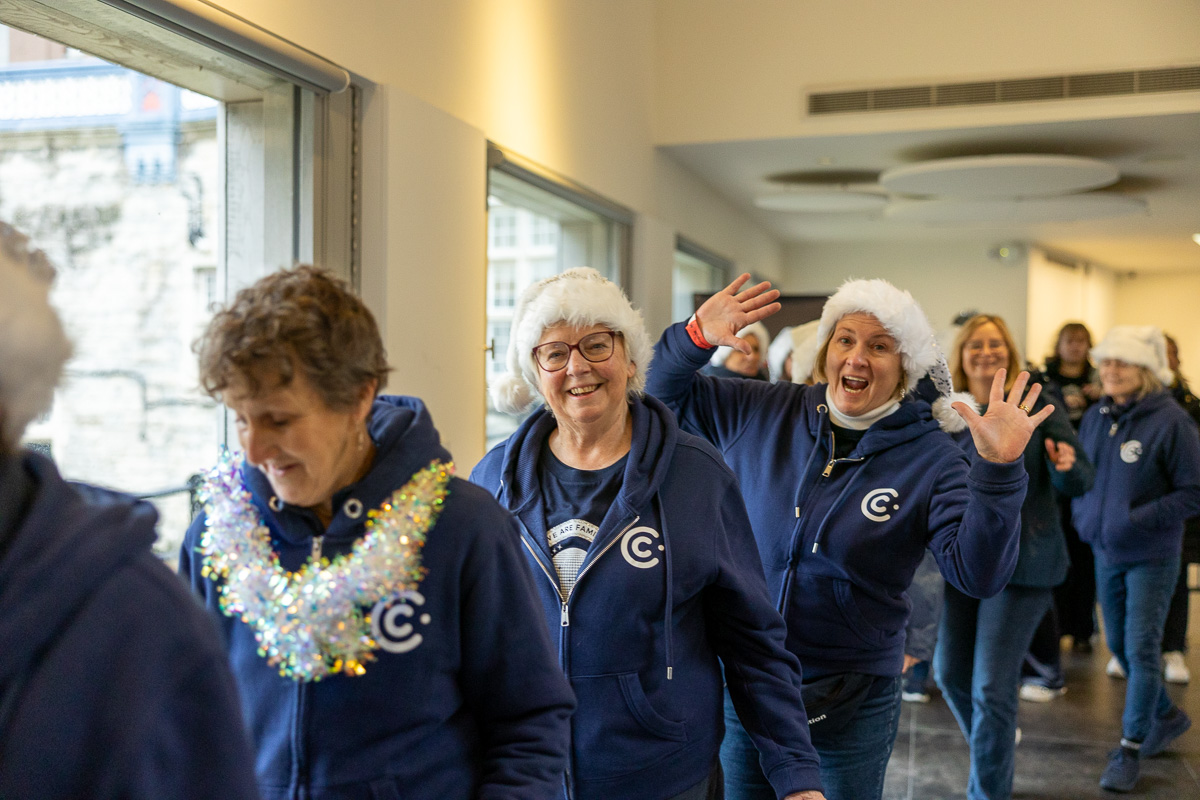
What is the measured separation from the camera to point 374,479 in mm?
1247

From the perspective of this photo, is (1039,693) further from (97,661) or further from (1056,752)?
(97,661)

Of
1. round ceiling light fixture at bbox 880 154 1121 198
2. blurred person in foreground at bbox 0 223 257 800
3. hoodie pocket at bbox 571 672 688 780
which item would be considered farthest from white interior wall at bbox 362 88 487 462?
round ceiling light fixture at bbox 880 154 1121 198

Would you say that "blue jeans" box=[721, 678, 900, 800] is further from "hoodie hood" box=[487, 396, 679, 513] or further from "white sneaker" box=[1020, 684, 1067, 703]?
"white sneaker" box=[1020, 684, 1067, 703]

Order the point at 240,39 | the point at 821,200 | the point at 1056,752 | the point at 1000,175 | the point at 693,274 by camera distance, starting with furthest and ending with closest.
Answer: the point at 693,274, the point at 821,200, the point at 1000,175, the point at 1056,752, the point at 240,39

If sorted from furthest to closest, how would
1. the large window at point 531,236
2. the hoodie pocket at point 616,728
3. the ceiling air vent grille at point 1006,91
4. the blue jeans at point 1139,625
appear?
the ceiling air vent grille at point 1006,91 → the large window at point 531,236 → the blue jeans at point 1139,625 → the hoodie pocket at point 616,728

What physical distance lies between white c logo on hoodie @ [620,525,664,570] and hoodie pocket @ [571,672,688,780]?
7.7 inches

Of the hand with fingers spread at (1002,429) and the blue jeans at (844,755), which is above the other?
the hand with fingers spread at (1002,429)

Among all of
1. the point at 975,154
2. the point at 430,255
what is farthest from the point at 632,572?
the point at 975,154

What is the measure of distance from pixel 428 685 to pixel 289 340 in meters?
0.46

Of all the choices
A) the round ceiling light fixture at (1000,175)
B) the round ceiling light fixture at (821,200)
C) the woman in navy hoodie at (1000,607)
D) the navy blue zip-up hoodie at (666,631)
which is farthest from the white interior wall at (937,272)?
the navy blue zip-up hoodie at (666,631)

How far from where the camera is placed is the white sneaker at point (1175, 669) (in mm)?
5309

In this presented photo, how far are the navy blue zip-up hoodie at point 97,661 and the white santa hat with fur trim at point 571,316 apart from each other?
1186 mm

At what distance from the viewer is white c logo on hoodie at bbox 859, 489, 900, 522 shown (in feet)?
7.18

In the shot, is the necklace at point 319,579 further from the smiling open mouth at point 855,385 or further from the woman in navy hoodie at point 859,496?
the smiling open mouth at point 855,385
